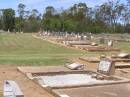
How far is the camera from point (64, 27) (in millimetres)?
92812

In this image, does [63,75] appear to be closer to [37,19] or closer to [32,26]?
[32,26]

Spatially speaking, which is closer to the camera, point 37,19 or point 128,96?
point 128,96

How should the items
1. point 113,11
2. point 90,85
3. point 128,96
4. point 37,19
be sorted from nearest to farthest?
point 128,96, point 90,85, point 113,11, point 37,19

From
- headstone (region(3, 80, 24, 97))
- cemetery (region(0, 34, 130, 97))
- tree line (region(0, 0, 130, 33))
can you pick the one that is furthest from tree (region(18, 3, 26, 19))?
headstone (region(3, 80, 24, 97))

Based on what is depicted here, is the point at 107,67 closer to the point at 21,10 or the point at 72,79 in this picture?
the point at 72,79

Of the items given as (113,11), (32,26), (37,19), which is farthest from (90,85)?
(37,19)

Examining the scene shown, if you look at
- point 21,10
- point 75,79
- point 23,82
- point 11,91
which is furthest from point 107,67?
point 21,10

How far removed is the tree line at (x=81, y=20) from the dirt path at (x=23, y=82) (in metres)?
69.1

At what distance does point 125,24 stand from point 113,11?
4829 mm

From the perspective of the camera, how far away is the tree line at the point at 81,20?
90.8 m

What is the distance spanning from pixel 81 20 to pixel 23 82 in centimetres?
8162

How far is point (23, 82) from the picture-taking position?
13750 millimetres

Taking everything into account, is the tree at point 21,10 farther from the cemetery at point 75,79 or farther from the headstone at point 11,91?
the headstone at point 11,91

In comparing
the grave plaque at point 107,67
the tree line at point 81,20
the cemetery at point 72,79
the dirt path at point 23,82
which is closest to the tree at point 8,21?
the tree line at point 81,20
